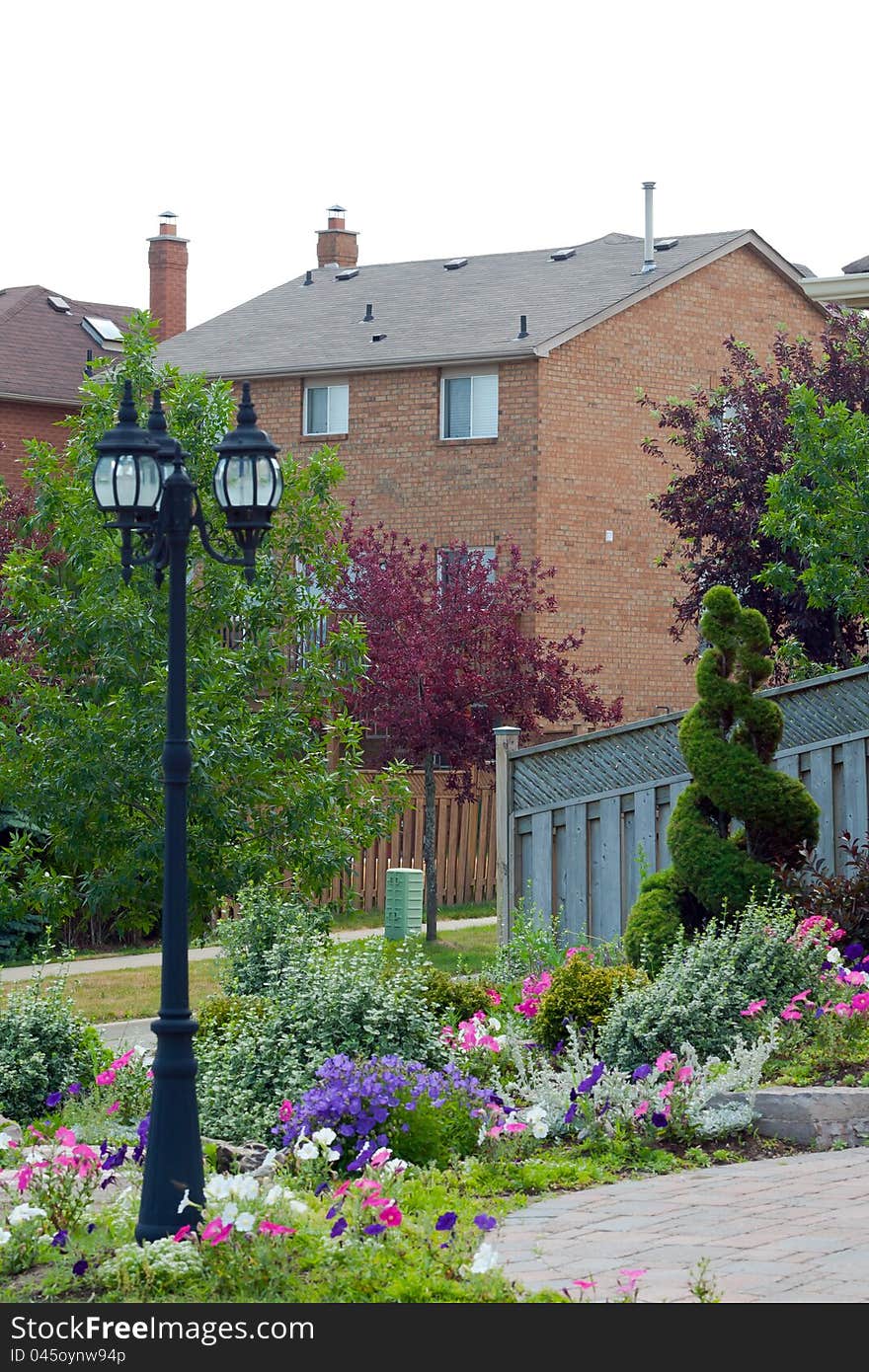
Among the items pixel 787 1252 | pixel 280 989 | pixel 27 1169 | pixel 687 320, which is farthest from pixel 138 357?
pixel 687 320

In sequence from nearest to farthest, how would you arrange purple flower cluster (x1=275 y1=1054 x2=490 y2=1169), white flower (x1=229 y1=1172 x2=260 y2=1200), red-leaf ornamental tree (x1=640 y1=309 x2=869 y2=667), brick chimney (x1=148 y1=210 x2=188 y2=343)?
white flower (x1=229 y1=1172 x2=260 y2=1200), purple flower cluster (x1=275 y1=1054 x2=490 y2=1169), red-leaf ornamental tree (x1=640 y1=309 x2=869 y2=667), brick chimney (x1=148 y1=210 x2=188 y2=343)

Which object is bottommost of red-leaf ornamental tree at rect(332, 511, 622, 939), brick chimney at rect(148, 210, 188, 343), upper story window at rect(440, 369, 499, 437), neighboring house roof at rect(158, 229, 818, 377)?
red-leaf ornamental tree at rect(332, 511, 622, 939)

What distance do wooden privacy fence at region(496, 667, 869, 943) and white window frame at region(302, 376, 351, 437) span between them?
56.7ft

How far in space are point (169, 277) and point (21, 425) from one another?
7349 millimetres

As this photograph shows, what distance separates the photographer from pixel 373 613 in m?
24.6

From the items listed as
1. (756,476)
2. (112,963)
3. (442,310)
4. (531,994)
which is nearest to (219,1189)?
(531,994)

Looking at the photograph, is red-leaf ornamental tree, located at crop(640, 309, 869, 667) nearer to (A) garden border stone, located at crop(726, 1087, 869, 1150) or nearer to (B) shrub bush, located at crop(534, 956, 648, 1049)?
(B) shrub bush, located at crop(534, 956, 648, 1049)

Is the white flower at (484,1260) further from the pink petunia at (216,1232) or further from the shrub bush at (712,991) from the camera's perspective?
the shrub bush at (712,991)

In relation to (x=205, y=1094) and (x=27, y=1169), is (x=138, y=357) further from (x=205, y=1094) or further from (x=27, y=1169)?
(x=27, y=1169)

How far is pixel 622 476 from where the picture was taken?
101ft

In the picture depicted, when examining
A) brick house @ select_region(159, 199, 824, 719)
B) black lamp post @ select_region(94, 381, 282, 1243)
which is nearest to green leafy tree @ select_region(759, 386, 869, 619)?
black lamp post @ select_region(94, 381, 282, 1243)

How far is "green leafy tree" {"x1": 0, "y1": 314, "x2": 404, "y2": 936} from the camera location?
46.9ft

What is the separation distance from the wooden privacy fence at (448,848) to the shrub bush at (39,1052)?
46.7 ft

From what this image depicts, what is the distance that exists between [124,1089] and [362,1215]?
11.5 feet
